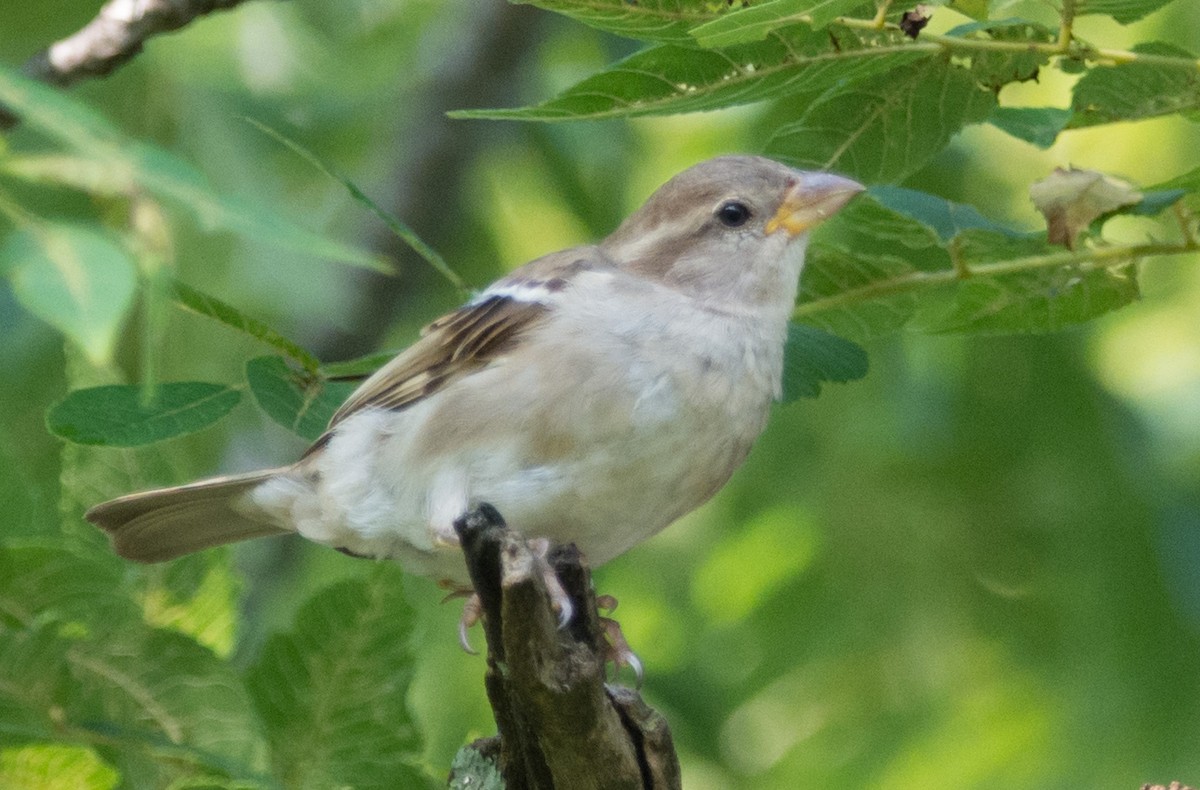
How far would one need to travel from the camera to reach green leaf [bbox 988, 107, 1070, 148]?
10.2 ft

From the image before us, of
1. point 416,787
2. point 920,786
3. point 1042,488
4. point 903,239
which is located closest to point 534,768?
point 416,787

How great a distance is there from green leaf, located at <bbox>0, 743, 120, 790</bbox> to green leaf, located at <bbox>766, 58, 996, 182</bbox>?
1856 millimetres

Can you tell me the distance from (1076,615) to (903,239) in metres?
2.08

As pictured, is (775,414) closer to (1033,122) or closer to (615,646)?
(615,646)

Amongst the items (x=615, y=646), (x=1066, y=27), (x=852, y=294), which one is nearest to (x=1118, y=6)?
(x=1066, y=27)

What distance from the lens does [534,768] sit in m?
2.77

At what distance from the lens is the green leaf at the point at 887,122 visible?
126 inches

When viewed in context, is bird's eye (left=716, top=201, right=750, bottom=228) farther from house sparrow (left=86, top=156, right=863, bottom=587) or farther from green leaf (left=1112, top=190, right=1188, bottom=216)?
green leaf (left=1112, top=190, right=1188, bottom=216)

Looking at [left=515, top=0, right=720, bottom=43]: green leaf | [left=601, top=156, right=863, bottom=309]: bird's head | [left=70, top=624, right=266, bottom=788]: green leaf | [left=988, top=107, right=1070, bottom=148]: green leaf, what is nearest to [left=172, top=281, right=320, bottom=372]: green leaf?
[left=70, top=624, right=266, bottom=788]: green leaf

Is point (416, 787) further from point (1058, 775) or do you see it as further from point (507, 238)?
point (507, 238)

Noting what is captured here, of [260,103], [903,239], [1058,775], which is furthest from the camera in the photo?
[260,103]

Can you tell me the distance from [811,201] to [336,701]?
1567 millimetres

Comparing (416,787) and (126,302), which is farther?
(416,787)

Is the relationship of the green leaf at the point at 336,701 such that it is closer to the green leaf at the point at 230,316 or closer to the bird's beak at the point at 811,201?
the green leaf at the point at 230,316
